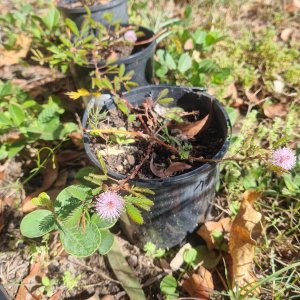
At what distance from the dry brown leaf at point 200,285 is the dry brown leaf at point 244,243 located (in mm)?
89

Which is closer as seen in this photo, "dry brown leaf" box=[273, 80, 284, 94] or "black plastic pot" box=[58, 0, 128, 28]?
"dry brown leaf" box=[273, 80, 284, 94]

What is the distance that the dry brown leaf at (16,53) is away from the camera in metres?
2.17

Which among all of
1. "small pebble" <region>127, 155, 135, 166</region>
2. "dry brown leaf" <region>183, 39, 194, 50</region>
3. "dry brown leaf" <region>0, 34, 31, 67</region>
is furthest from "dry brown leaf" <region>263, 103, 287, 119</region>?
"dry brown leaf" <region>0, 34, 31, 67</region>

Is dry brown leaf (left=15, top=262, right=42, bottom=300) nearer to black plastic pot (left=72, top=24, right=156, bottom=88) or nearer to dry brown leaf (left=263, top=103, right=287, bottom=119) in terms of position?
black plastic pot (left=72, top=24, right=156, bottom=88)

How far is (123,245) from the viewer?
138 centimetres

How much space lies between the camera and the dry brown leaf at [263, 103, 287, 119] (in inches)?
65.6

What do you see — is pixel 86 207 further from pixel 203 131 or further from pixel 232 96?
pixel 232 96

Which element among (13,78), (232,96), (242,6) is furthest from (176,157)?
(242,6)

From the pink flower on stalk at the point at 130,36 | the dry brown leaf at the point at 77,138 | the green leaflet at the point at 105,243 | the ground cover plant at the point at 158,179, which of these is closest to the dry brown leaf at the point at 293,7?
the ground cover plant at the point at 158,179

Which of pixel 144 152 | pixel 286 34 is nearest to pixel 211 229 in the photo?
pixel 144 152

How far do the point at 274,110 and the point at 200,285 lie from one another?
94cm

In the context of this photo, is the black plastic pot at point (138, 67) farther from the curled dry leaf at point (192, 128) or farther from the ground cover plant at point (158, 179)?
the curled dry leaf at point (192, 128)

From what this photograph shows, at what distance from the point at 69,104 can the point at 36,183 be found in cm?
51

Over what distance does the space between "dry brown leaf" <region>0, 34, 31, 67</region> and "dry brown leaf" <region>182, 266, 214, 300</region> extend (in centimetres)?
172
